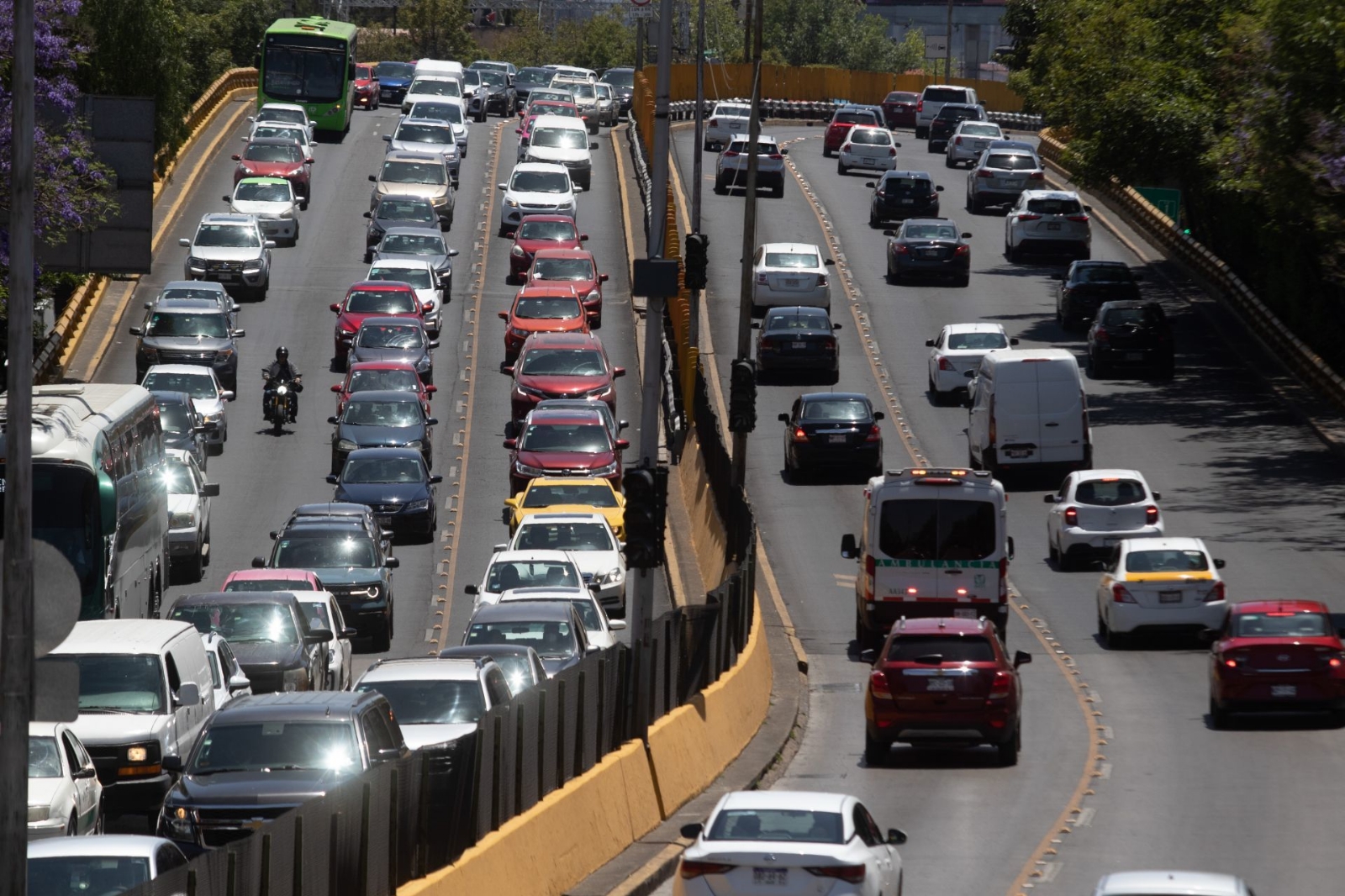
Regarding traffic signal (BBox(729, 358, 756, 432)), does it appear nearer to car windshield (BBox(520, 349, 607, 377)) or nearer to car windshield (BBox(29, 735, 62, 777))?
car windshield (BBox(520, 349, 607, 377))

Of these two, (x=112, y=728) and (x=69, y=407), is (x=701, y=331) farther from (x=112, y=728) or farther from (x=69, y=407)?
(x=112, y=728)

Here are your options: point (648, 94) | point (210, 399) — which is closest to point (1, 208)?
point (210, 399)

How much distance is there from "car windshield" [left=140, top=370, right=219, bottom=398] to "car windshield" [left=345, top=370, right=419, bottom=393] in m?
2.67

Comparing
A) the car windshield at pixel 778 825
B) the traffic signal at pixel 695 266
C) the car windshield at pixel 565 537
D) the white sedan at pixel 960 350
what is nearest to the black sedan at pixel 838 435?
the white sedan at pixel 960 350

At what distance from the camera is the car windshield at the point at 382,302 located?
4969cm

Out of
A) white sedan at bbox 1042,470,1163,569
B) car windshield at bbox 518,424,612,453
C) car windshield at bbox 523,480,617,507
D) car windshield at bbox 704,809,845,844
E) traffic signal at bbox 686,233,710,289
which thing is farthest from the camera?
car windshield at bbox 518,424,612,453

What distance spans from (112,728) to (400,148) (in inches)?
1996

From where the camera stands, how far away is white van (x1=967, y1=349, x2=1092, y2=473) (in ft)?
134

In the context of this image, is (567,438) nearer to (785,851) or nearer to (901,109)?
(785,851)

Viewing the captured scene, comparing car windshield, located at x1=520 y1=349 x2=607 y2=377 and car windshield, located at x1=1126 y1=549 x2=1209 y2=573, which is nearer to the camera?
car windshield, located at x1=1126 y1=549 x2=1209 y2=573

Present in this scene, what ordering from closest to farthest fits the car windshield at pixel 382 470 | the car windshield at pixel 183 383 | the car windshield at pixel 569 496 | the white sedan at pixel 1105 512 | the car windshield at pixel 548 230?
the white sedan at pixel 1105 512 → the car windshield at pixel 569 496 → the car windshield at pixel 382 470 → the car windshield at pixel 183 383 → the car windshield at pixel 548 230

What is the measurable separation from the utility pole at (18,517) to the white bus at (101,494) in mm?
14020

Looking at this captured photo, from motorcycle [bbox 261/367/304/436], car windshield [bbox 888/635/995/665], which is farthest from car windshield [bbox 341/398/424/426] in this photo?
car windshield [bbox 888/635/995/665]

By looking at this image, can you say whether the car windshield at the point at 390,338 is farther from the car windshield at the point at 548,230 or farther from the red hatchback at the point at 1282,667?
the red hatchback at the point at 1282,667
